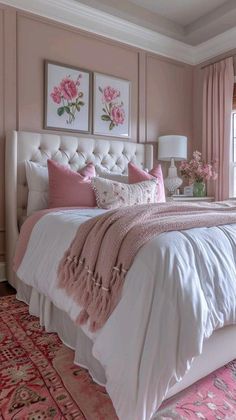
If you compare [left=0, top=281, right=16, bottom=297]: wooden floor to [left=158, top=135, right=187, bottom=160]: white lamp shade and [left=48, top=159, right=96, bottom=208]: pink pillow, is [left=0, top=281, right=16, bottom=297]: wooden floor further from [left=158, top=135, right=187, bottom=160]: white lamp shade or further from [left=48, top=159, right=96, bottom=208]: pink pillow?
[left=158, top=135, right=187, bottom=160]: white lamp shade

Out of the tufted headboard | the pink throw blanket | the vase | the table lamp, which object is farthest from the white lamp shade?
the pink throw blanket

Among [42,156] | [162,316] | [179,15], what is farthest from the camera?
[179,15]

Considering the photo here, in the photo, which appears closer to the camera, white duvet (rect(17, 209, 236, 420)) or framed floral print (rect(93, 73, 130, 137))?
white duvet (rect(17, 209, 236, 420))

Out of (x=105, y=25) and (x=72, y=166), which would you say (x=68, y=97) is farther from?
(x=105, y=25)

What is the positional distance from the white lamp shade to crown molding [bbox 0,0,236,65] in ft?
3.79

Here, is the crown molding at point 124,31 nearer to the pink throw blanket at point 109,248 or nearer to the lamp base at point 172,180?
the lamp base at point 172,180

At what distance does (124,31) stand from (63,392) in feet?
11.8

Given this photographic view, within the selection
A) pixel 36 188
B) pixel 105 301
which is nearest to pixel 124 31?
pixel 36 188

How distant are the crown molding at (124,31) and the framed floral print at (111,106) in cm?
52

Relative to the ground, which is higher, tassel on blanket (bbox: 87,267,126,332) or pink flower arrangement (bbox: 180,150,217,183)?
pink flower arrangement (bbox: 180,150,217,183)

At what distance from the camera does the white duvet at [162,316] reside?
1.01m

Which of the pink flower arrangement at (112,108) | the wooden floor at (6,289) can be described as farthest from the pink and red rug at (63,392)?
the pink flower arrangement at (112,108)

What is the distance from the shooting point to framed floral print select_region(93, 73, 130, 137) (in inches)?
131

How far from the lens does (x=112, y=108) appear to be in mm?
3453
